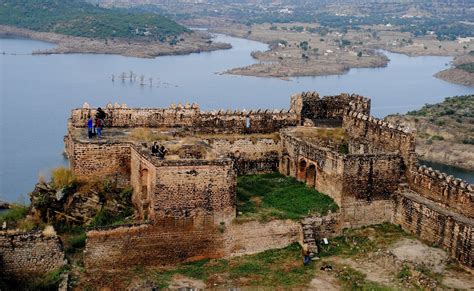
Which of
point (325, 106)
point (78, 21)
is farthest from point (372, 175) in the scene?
point (78, 21)

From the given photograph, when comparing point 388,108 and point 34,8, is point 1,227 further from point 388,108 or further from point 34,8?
point 34,8

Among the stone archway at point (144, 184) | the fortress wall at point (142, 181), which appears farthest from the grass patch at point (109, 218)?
the stone archway at point (144, 184)

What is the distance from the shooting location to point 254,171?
2297cm

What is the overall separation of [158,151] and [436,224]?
25.8ft

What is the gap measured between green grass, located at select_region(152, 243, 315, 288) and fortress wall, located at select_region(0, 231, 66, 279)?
252 cm

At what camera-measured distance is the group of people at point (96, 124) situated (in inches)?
809

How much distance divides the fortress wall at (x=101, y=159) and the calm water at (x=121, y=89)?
15353mm

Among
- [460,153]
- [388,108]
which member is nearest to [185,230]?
[460,153]

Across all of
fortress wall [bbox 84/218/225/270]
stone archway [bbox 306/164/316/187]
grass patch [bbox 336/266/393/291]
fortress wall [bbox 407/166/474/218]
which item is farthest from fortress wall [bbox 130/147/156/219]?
fortress wall [bbox 407/166/474/218]

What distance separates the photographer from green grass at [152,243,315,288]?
16.6 meters

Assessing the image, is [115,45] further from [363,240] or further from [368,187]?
[363,240]

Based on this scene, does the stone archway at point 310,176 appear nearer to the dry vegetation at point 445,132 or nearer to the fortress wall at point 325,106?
the fortress wall at point 325,106

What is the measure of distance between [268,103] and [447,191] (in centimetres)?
4398

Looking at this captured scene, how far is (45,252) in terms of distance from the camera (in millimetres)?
16844
